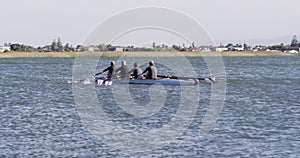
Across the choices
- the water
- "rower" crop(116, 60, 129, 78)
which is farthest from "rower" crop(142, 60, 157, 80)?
the water

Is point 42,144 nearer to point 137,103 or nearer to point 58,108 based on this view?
point 58,108

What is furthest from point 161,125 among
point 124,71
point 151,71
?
point 124,71

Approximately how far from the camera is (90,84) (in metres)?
50.3

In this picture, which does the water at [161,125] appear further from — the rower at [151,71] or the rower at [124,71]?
the rower at [124,71]

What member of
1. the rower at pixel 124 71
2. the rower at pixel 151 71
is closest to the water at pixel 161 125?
the rower at pixel 151 71

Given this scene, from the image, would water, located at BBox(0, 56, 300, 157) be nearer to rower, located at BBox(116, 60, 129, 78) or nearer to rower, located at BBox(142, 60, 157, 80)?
rower, located at BBox(142, 60, 157, 80)

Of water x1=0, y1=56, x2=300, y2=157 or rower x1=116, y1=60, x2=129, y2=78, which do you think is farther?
rower x1=116, y1=60, x2=129, y2=78

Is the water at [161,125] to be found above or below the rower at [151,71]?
below

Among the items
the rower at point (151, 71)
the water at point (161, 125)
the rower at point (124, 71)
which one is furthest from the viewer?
the rower at point (124, 71)

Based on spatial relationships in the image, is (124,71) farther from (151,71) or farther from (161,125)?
(161,125)

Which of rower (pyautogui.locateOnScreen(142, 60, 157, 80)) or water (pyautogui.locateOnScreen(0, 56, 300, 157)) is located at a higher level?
A: rower (pyautogui.locateOnScreen(142, 60, 157, 80))

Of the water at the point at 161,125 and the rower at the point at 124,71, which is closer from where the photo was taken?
the water at the point at 161,125

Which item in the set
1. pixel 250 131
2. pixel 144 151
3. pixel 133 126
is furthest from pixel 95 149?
pixel 250 131

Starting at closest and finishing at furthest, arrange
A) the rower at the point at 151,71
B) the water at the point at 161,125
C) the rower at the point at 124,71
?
the water at the point at 161,125, the rower at the point at 151,71, the rower at the point at 124,71
